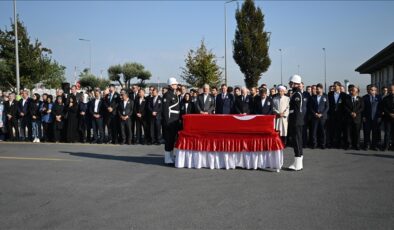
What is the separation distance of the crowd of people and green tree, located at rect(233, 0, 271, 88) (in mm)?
24176

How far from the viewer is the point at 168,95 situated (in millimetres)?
10594

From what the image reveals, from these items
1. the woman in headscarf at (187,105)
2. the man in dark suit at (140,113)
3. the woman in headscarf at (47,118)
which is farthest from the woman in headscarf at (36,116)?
the woman in headscarf at (187,105)

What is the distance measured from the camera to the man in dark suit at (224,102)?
1437 cm

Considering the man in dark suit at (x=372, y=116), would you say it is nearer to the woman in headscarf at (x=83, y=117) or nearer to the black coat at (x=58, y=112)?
the woman in headscarf at (x=83, y=117)

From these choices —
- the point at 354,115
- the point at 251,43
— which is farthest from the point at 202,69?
the point at 354,115

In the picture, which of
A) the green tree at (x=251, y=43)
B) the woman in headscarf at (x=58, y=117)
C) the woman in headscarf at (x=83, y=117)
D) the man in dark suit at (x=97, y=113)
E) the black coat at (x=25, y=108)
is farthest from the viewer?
the green tree at (x=251, y=43)

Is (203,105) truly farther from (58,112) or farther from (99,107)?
(58,112)

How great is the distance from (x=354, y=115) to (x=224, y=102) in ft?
14.6

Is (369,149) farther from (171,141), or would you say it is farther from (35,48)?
(35,48)

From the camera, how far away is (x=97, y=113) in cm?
1535

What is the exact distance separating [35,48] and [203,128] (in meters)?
23.4

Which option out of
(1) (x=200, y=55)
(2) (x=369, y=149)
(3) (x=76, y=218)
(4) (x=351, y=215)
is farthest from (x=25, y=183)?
(1) (x=200, y=55)

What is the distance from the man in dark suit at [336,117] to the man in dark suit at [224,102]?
11.3 ft

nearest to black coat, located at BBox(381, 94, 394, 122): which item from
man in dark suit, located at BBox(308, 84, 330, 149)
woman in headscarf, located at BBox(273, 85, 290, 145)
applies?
man in dark suit, located at BBox(308, 84, 330, 149)
